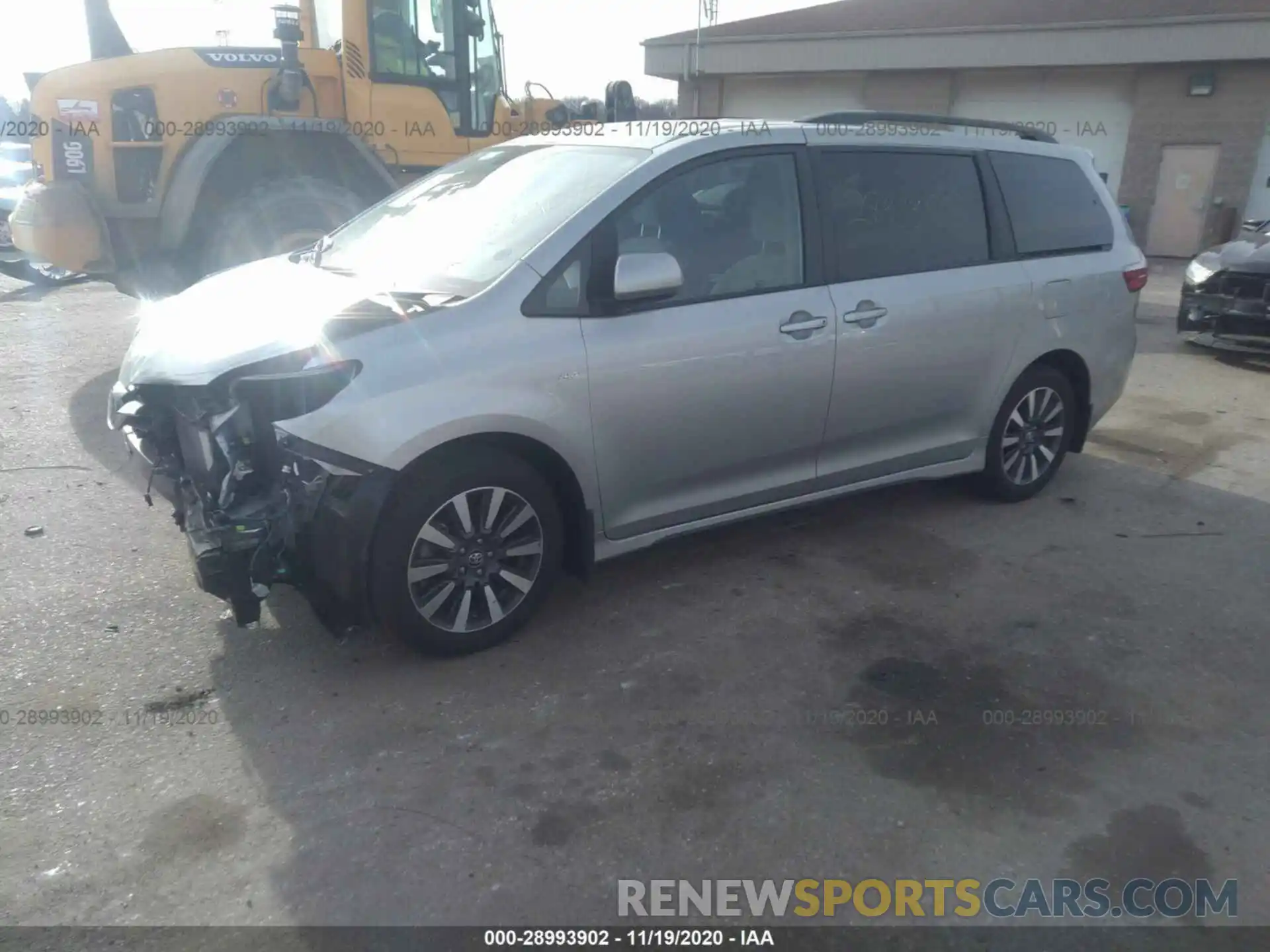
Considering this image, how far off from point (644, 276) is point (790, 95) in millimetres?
20143

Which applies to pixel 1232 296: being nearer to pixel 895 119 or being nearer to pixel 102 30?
pixel 895 119

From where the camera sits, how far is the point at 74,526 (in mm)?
4562

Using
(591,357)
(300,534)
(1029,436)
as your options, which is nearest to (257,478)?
(300,534)

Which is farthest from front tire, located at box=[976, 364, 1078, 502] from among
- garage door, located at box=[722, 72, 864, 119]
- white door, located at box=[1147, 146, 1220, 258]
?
garage door, located at box=[722, 72, 864, 119]

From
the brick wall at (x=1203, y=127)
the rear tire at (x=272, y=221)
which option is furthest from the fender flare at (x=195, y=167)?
the brick wall at (x=1203, y=127)

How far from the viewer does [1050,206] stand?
5164 millimetres

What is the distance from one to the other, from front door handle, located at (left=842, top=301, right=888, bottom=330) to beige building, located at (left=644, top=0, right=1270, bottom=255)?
1294 cm

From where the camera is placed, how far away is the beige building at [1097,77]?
16.6 m

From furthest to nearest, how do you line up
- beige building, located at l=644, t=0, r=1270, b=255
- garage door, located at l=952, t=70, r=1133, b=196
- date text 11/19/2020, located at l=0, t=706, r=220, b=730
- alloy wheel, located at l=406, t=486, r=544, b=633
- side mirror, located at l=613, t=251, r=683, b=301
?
garage door, located at l=952, t=70, r=1133, b=196, beige building, located at l=644, t=0, r=1270, b=255, side mirror, located at l=613, t=251, r=683, b=301, alloy wheel, located at l=406, t=486, r=544, b=633, date text 11/19/2020, located at l=0, t=706, r=220, b=730

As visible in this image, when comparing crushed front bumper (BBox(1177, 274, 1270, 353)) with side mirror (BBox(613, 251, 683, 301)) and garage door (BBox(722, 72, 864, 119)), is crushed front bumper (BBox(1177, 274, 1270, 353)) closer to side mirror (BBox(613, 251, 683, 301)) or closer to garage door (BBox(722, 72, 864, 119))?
side mirror (BBox(613, 251, 683, 301))

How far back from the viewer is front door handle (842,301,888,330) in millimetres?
4238

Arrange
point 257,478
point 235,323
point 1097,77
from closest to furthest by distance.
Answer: point 257,478 < point 235,323 < point 1097,77

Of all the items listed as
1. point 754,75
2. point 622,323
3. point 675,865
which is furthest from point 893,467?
point 754,75

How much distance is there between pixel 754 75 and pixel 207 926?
2230 cm
